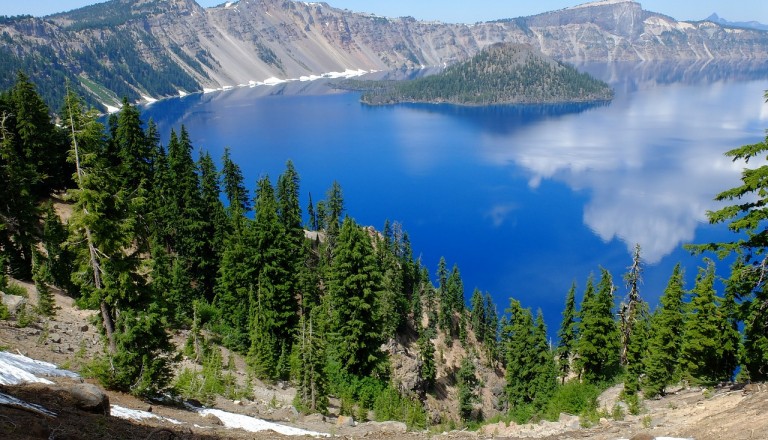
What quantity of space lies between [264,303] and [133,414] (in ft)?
61.8

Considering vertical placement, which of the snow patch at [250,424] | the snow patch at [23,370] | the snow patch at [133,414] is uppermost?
the snow patch at [23,370]

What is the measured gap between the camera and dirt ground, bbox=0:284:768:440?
11.1m

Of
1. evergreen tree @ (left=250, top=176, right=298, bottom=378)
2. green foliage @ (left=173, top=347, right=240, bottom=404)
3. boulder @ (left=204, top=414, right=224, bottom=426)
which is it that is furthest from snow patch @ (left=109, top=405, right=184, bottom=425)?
evergreen tree @ (left=250, top=176, right=298, bottom=378)

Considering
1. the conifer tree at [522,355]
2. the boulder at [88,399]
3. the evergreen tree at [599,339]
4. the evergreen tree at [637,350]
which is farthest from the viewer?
the conifer tree at [522,355]

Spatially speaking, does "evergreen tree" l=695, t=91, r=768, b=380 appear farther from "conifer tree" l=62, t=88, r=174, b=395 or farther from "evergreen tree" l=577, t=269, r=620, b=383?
"conifer tree" l=62, t=88, r=174, b=395

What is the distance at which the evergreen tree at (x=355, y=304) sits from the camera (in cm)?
3148

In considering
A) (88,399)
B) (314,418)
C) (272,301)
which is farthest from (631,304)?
(88,399)

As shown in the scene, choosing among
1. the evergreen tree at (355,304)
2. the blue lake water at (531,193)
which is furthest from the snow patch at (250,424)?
the blue lake water at (531,193)

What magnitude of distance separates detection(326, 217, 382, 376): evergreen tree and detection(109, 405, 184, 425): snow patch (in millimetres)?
16008

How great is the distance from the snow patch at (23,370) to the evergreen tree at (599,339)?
1297 inches

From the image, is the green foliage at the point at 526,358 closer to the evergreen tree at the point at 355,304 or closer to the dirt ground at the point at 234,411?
the evergreen tree at the point at 355,304

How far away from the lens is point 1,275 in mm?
24891

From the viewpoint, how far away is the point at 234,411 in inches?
829

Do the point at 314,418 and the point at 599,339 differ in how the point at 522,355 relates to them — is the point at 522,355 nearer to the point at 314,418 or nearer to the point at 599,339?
the point at 599,339
